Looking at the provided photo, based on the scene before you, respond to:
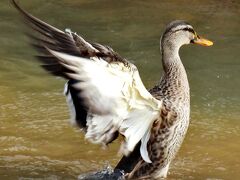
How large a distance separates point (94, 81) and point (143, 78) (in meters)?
4.01

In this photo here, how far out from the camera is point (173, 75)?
6609 mm

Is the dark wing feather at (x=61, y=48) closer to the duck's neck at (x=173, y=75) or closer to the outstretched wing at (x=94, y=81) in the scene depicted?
the outstretched wing at (x=94, y=81)

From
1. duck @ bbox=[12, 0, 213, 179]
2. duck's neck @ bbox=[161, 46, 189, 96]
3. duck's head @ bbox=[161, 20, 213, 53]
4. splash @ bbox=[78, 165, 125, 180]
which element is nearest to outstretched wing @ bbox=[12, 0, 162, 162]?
duck @ bbox=[12, 0, 213, 179]

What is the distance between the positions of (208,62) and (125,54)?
1175 millimetres

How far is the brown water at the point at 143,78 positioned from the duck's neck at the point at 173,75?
36.1 inches

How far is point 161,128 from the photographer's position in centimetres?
627

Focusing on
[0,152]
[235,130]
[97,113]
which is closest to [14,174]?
[0,152]

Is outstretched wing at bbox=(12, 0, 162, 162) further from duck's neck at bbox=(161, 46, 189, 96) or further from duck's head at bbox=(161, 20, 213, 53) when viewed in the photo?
duck's head at bbox=(161, 20, 213, 53)

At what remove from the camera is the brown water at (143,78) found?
7090 millimetres

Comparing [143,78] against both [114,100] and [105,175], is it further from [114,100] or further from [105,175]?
[114,100]

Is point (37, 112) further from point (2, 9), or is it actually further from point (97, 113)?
point (2, 9)

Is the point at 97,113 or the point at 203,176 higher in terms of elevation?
the point at 97,113

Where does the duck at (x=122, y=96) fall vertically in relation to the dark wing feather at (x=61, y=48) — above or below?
below

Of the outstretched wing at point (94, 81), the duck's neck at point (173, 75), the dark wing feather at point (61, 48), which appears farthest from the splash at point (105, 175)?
the dark wing feather at point (61, 48)
